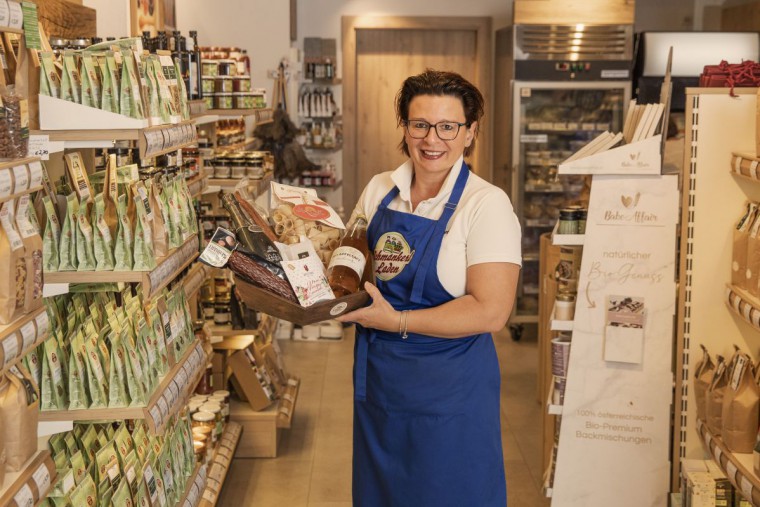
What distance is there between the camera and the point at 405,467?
Result: 8.75 ft

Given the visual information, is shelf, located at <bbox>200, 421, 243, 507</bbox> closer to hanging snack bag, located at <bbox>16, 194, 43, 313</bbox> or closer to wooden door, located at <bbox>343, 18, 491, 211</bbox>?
hanging snack bag, located at <bbox>16, 194, 43, 313</bbox>

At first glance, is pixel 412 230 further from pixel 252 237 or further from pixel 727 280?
pixel 727 280

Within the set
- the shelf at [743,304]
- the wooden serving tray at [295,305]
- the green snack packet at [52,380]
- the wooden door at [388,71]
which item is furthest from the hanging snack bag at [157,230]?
the wooden door at [388,71]

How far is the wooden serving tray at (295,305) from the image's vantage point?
233 centimetres

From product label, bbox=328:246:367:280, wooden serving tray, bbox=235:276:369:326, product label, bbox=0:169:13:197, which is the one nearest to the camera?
product label, bbox=0:169:13:197

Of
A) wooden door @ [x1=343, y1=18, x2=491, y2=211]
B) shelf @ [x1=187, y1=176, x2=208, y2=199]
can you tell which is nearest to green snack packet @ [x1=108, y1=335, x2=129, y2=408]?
shelf @ [x1=187, y1=176, x2=208, y2=199]

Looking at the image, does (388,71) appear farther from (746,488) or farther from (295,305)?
(295,305)

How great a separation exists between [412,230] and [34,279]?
978 millimetres

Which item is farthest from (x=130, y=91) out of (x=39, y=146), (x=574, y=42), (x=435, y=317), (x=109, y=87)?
(x=574, y=42)

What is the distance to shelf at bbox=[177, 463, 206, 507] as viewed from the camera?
3.46 meters

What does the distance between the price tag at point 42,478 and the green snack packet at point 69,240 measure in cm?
63

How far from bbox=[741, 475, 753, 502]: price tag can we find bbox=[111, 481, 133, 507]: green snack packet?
6.43 feet

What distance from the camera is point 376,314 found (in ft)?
8.12

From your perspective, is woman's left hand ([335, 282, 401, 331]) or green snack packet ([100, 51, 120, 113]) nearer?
woman's left hand ([335, 282, 401, 331])
